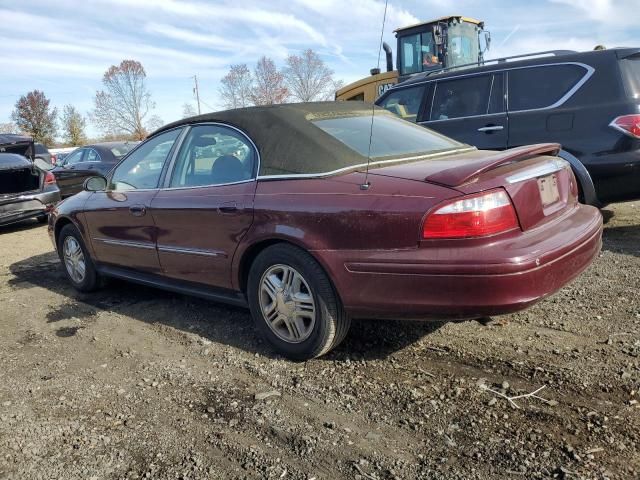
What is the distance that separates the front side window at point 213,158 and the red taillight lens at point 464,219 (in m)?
1.33

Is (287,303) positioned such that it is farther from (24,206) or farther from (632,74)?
(24,206)

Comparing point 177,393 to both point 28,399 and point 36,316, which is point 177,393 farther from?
point 36,316

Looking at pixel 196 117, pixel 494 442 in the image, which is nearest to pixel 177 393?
pixel 494 442

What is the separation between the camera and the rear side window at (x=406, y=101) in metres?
6.68

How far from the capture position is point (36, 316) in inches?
184

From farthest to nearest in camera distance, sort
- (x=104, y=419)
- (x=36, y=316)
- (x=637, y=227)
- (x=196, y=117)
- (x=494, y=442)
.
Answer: (x=637, y=227) < (x=36, y=316) < (x=196, y=117) < (x=104, y=419) < (x=494, y=442)

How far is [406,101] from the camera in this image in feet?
22.4

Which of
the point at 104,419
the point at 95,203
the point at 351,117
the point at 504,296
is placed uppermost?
the point at 351,117

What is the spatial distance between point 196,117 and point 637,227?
4.82m

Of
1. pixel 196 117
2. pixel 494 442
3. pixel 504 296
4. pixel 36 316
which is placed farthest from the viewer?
pixel 36 316

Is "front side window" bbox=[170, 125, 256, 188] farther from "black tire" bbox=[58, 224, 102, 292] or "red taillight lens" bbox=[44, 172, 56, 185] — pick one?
"red taillight lens" bbox=[44, 172, 56, 185]

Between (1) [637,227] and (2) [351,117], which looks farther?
(1) [637,227]

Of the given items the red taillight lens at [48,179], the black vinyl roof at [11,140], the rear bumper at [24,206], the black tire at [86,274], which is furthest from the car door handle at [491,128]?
the black vinyl roof at [11,140]

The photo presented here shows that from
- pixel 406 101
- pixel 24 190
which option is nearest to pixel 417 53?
pixel 406 101
